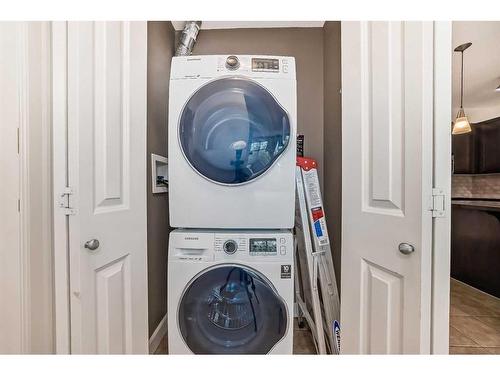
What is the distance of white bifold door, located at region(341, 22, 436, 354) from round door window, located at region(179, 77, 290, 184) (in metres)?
0.29

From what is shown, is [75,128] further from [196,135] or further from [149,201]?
[149,201]

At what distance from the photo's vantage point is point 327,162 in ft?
4.84

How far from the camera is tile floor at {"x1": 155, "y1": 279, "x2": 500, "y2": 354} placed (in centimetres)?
121

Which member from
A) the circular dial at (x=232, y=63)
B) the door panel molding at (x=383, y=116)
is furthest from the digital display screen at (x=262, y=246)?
the circular dial at (x=232, y=63)

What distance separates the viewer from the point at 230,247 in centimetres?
97

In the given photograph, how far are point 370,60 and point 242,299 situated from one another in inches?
40.5

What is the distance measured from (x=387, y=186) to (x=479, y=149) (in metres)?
2.81

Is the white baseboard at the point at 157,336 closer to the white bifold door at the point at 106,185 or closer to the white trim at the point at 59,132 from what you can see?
the white bifold door at the point at 106,185

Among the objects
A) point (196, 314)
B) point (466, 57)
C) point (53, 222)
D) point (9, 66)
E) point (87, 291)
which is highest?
point (466, 57)

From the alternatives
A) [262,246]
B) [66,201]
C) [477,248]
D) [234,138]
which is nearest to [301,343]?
[262,246]

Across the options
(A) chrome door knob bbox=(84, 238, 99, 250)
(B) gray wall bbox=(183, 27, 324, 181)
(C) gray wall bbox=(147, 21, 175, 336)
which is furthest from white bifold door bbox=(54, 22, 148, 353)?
(B) gray wall bbox=(183, 27, 324, 181)

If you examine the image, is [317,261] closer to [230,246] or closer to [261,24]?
[230,246]

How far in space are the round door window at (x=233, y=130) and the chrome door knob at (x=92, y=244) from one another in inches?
17.4
